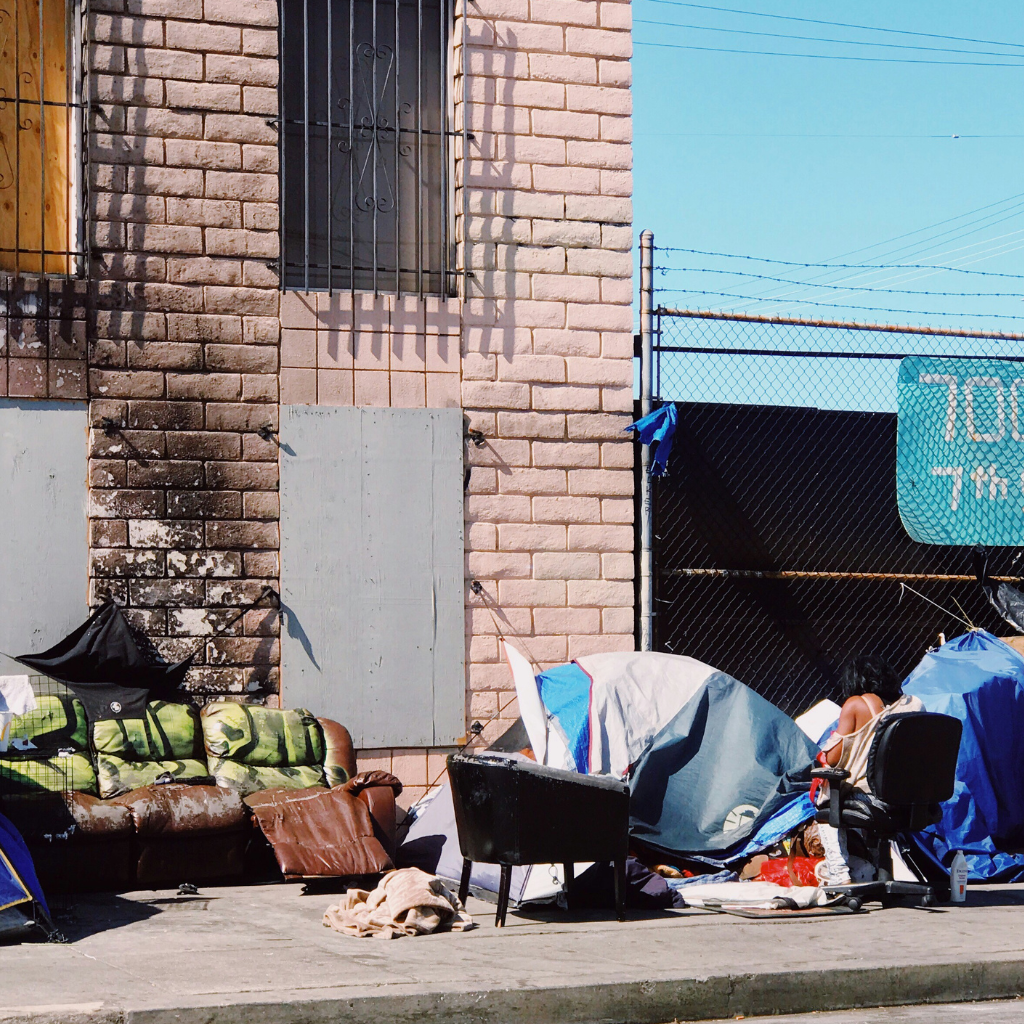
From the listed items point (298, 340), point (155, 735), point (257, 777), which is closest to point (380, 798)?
point (257, 777)

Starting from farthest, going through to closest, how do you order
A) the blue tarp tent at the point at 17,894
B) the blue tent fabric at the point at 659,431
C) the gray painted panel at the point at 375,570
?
the blue tent fabric at the point at 659,431 < the gray painted panel at the point at 375,570 < the blue tarp tent at the point at 17,894

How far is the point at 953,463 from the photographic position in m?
10.6

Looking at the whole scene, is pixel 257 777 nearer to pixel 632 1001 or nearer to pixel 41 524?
pixel 41 524

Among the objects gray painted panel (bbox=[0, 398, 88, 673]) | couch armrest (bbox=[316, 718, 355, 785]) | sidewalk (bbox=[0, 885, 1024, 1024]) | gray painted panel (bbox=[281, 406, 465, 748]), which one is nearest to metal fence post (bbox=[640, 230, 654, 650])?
gray painted panel (bbox=[281, 406, 465, 748])

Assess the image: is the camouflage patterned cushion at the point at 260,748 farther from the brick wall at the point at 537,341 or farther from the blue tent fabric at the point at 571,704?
the blue tent fabric at the point at 571,704

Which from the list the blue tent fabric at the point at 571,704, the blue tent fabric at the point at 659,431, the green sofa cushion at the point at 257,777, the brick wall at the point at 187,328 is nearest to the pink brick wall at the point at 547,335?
the blue tent fabric at the point at 659,431

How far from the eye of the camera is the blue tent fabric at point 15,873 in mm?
6570

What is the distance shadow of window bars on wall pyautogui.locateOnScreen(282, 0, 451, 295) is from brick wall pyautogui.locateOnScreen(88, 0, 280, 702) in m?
0.33

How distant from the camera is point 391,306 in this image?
9.82 metres

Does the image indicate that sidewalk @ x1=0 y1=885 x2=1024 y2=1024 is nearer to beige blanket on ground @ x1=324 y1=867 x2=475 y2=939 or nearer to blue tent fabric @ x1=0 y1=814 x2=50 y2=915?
beige blanket on ground @ x1=324 y1=867 x2=475 y2=939

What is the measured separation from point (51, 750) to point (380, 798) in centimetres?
201

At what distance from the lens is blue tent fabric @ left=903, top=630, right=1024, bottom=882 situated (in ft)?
28.6

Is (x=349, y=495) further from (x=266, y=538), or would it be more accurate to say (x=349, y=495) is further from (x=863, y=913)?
(x=863, y=913)

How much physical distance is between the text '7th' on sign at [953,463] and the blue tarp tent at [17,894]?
6.87 meters
